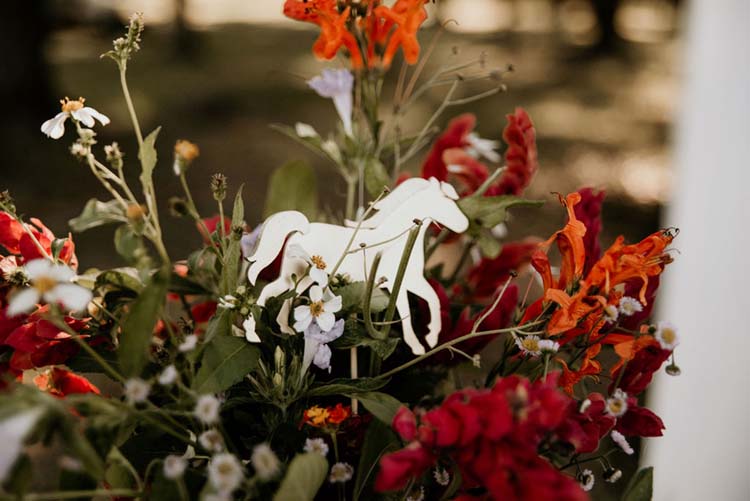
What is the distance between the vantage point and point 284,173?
2.00 feet

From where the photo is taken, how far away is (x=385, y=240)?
0.47 metres

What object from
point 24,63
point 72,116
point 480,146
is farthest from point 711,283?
point 24,63

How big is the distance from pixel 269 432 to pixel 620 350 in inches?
7.8

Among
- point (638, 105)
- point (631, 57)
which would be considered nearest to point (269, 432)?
point (638, 105)

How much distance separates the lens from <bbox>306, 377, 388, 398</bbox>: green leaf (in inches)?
16.6

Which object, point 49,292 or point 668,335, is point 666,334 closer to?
point 668,335

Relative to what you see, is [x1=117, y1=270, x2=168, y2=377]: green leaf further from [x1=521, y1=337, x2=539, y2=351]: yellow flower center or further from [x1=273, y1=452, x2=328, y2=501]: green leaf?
[x1=521, y1=337, x2=539, y2=351]: yellow flower center

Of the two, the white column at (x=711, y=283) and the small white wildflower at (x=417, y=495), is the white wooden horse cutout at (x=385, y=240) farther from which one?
the white column at (x=711, y=283)

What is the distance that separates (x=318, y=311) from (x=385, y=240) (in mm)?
79

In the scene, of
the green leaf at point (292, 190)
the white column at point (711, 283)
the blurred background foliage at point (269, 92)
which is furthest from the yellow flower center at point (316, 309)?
the blurred background foliage at point (269, 92)

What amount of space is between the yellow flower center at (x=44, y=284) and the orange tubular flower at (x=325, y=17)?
242 millimetres

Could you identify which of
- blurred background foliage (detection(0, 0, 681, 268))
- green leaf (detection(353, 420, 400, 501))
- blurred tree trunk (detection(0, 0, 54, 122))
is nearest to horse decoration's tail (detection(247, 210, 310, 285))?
green leaf (detection(353, 420, 400, 501))

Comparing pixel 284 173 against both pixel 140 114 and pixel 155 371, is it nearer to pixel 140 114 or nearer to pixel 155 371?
pixel 155 371

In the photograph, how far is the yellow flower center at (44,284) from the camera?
331 millimetres
